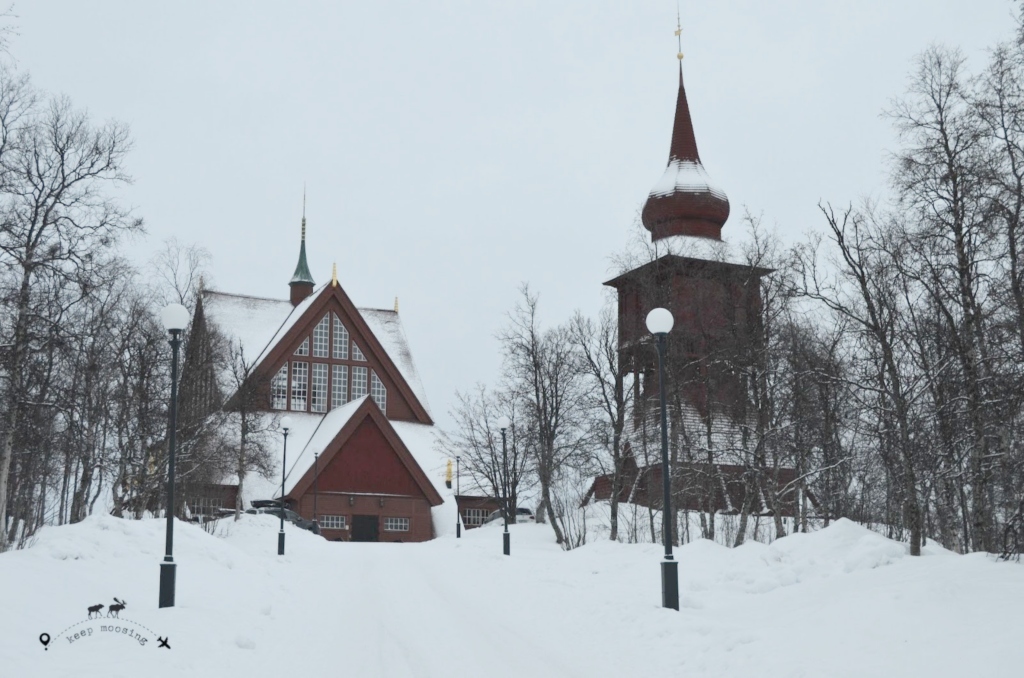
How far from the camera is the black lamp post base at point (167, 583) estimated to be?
1238cm

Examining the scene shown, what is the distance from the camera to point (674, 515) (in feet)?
97.1

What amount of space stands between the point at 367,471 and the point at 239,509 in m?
8.07

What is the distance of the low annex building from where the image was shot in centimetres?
4319

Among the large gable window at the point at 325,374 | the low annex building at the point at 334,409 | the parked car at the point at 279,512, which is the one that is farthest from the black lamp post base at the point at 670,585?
the large gable window at the point at 325,374

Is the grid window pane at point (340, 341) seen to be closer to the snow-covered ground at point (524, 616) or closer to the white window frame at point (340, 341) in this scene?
the white window frame at point (340, 341)

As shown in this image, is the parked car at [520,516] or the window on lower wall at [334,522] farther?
the parked car at [520,516]

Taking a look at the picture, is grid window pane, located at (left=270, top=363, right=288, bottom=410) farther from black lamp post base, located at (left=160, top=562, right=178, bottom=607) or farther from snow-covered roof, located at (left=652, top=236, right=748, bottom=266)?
black lamp post base, located at (left=160, top=562, right=178, bottom=607)

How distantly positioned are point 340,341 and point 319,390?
9.49 feet

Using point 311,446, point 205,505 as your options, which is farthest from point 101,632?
point 311,446

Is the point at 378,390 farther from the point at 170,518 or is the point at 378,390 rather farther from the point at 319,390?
the point at 170,518

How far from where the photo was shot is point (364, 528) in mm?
43781

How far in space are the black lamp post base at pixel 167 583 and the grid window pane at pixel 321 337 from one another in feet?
130

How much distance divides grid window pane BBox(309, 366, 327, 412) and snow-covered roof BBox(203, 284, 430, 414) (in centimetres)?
269

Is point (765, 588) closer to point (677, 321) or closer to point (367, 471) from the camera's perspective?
point (677, 321)
